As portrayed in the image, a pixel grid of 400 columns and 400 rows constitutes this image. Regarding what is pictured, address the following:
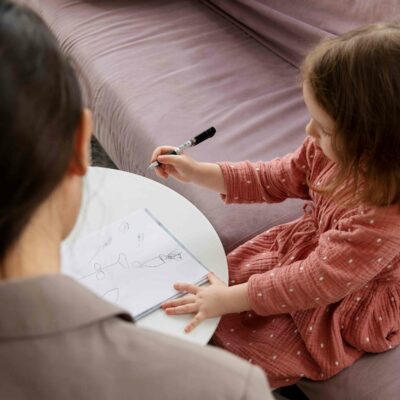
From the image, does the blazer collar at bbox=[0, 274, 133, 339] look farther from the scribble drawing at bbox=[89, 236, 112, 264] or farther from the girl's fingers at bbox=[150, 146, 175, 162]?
the girl's fingers at bbox=[150, 146, 175, 162]

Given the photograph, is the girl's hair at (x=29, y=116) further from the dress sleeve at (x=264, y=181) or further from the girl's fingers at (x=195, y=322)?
the dress sleeve at (x=264, y=181)

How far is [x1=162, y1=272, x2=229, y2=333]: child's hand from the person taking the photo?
0.87 meters

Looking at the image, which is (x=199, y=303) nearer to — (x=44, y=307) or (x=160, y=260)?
(x=160, y=260)

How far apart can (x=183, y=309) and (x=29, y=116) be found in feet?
1.65

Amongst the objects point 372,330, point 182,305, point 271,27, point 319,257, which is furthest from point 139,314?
point 271,27

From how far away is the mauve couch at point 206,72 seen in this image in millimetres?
1404

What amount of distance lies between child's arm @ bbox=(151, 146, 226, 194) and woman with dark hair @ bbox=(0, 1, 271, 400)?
1.92 ft

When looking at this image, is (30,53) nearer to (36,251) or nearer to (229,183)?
(36,251)

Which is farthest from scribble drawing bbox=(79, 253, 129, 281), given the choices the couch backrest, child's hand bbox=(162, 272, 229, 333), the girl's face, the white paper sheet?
the couch backrest

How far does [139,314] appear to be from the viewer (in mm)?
862

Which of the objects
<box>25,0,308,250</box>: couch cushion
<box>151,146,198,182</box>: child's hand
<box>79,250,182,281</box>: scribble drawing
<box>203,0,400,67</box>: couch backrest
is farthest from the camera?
<box>203,0,400,67</box>: couch backrest

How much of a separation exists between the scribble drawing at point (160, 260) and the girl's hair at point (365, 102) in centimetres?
31

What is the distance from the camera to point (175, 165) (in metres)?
1.09

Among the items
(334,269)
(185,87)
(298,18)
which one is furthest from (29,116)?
(298,18)
